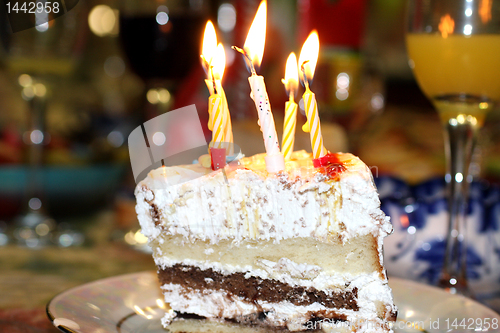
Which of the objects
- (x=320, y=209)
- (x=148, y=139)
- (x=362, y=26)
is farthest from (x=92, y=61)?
(x=320, y=209)

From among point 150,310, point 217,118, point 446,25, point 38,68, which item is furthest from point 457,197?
point 38,68

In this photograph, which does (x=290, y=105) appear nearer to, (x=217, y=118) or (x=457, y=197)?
(x=217, y=118)

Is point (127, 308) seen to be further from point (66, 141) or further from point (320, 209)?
point (66, 141)

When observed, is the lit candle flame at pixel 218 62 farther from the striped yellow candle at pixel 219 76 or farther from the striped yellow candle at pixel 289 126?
the striped yellow candle at pixel 289 126

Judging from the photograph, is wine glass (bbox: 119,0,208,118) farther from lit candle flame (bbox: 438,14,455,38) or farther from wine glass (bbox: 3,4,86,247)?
lit candle flame (bbox: 438,14,455,38)

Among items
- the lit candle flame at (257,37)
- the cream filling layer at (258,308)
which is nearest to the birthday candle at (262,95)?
the lit candle flame at (257,37)

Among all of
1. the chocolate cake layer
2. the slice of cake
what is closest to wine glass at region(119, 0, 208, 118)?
the slice of cake
